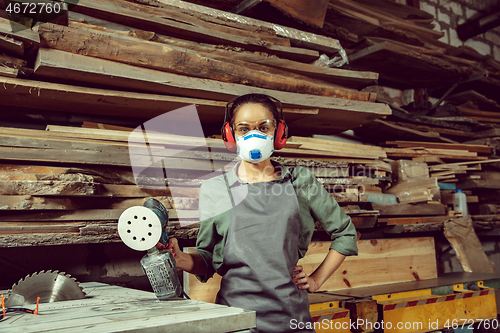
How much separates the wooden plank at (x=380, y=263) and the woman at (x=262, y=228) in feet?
4.06

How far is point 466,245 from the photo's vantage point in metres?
4.02

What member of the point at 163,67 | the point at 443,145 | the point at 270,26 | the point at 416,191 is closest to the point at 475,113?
the point at 443,145

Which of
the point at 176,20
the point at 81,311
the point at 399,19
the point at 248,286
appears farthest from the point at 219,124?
the point at 399,19

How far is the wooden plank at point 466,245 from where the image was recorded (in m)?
3.96

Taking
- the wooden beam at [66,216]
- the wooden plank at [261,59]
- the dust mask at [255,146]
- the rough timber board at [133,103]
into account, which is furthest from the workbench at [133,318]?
the wooden plank at [261,59]

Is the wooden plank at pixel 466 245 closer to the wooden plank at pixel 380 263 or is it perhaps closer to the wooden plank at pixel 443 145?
the wooden plank at pixel 380 263

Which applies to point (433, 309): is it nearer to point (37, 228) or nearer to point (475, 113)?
point (37, 228)

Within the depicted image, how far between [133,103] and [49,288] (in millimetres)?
1296

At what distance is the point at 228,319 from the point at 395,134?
11.7 feet

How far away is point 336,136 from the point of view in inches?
163

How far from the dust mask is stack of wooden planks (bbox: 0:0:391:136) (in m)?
0.87

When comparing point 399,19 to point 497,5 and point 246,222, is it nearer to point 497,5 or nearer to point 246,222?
point 497,5

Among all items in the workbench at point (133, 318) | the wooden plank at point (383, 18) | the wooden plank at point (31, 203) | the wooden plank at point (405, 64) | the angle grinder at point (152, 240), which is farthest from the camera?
the wooden plank at point (405, 64)

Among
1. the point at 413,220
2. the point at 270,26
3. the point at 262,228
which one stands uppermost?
the point at 270,26
